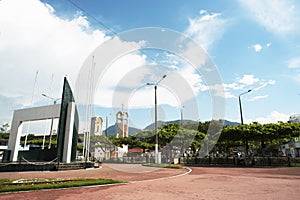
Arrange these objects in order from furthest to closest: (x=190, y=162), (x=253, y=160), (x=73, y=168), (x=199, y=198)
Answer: (x=190, y=162) < (x=253, y=160) < (x=73, y=168) < (x=199, y=198)

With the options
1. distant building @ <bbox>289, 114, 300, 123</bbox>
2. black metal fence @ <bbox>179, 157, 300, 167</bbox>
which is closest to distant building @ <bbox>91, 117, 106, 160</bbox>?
black metal fence @ <bbox>179, 157, 300, 167</bbox>

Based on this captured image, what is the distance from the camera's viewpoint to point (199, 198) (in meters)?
6.61

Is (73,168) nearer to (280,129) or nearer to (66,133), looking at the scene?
(66,133)

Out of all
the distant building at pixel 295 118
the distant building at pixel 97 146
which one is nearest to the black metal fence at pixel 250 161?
the distant building at pixel 97 146

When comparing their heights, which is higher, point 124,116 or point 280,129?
point 124,116

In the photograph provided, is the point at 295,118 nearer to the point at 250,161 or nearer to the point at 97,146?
the point at 250,161

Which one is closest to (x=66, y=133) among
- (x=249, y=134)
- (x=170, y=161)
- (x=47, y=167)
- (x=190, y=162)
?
(x=47, y=167)

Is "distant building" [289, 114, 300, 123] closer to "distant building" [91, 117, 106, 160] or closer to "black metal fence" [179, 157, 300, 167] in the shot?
"black metal fence" [179, 157, 300, 167]

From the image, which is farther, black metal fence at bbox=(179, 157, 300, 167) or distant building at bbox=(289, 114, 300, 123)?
distant building at bbox=(289, 114, 300, 123)

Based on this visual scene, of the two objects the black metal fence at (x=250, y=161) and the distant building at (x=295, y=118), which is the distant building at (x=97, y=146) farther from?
the distant building at (x=295, y=118)

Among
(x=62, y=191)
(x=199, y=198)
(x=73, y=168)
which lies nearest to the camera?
(x=199, y=198)

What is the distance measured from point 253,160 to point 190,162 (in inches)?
302

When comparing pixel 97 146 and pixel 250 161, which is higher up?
pixel 97 146

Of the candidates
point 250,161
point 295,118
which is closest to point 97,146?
point 250,161
